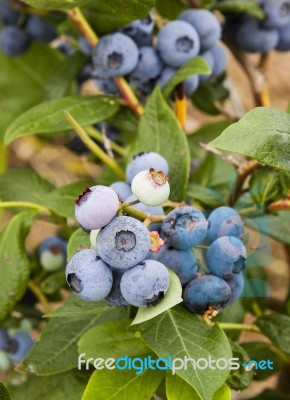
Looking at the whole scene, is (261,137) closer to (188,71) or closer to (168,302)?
(168,302)

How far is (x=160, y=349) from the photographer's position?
3.14ft

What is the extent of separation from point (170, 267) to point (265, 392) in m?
0.97

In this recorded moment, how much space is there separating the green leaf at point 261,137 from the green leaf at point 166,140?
0.32 m

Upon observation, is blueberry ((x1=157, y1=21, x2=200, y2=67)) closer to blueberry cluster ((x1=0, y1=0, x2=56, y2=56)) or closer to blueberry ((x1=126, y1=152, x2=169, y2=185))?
blueberry ((x1=126, y1=152, x2=169, y2=185))

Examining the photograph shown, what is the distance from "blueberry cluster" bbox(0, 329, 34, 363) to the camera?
4.97 feet

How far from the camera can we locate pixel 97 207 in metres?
0.82

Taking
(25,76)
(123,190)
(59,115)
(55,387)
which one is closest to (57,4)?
(59,115)

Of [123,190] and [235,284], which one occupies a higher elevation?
[123,190]

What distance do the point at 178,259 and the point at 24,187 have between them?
0.69 meters

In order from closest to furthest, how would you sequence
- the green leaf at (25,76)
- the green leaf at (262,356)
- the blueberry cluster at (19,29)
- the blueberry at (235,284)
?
1. the blueberry at (235,284)
2. the green leaf at (262,356)
3. the blueberry cluster at (19,29)
4. the green leaf at (25,76)

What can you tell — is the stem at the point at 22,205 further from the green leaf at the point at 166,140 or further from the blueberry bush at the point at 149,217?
the green leaf at the point at 166,140

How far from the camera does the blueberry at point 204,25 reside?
1428 mm

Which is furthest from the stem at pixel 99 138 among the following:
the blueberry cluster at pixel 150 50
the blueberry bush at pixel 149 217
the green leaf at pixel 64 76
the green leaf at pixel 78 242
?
the green leaf at pixel 78 242

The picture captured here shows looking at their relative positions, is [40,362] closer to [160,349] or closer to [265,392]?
[160,349]
